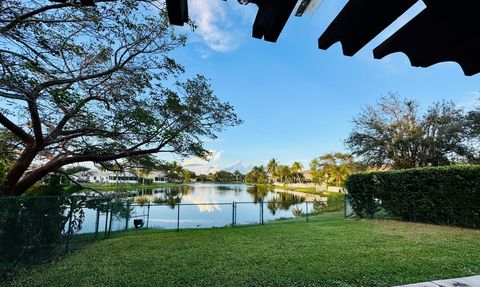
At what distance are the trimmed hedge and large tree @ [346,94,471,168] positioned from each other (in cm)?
789

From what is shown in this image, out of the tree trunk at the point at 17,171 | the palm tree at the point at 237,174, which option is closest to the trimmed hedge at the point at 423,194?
the tree trunk at the point at 17,171

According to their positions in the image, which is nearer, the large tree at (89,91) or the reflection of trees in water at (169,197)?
the large tree at (89,91)

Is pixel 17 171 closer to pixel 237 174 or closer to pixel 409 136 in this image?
pixel 409 136

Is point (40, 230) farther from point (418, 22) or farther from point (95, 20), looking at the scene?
point (418, 22)

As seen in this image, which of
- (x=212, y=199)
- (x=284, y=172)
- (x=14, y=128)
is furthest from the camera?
(x=284, y=172)

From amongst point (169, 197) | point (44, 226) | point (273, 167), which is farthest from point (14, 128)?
point (273, 167)

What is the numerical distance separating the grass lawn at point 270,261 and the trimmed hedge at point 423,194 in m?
1.38

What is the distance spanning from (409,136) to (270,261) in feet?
58.8

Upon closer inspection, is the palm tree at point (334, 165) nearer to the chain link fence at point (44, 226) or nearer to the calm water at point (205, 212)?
the calm water at point (205, 212)

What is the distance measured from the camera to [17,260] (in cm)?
517

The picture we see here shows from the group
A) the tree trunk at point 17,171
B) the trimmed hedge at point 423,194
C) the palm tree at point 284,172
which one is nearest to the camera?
the tree trunk at point 17,171

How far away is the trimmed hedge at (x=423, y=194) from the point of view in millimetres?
9031

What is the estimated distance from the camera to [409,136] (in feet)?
60.4

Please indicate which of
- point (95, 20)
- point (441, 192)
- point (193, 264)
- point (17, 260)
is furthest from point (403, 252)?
point (95, 20)
